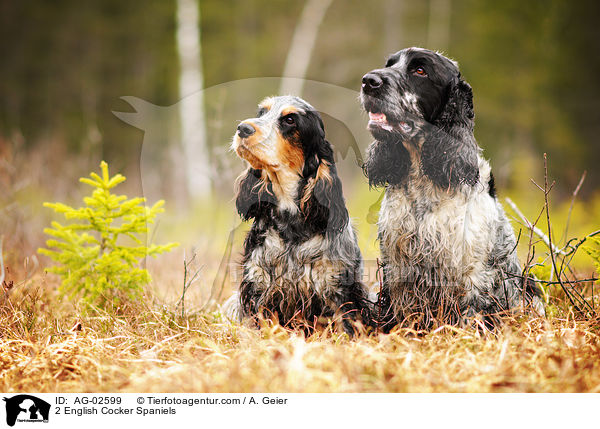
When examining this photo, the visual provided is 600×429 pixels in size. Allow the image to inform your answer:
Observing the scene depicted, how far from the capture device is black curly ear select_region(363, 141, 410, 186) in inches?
115

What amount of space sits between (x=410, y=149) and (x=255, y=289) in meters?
1.23

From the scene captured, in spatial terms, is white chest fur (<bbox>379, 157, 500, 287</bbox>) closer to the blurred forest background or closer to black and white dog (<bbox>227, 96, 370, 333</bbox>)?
black and white dog (<bbox>227, 96, 370, 333</bbox>)

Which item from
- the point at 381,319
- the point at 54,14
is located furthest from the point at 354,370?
the point at 54,14

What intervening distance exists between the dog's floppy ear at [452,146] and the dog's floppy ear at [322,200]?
0.54m

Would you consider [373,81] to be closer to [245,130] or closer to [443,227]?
[245,130]

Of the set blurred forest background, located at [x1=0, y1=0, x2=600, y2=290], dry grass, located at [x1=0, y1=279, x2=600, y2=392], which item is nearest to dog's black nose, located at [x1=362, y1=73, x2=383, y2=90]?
blurred forest background, located at [x1=0, y1=0, x2=600, y2=290]

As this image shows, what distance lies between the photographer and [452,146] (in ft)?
9.27

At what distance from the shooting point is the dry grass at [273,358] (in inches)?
86.4

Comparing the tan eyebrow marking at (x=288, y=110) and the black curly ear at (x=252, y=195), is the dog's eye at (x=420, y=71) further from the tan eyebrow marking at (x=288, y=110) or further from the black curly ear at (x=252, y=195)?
the black curly ear at (x=252, y=195)

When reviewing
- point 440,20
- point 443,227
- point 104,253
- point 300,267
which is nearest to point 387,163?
point 443,227
